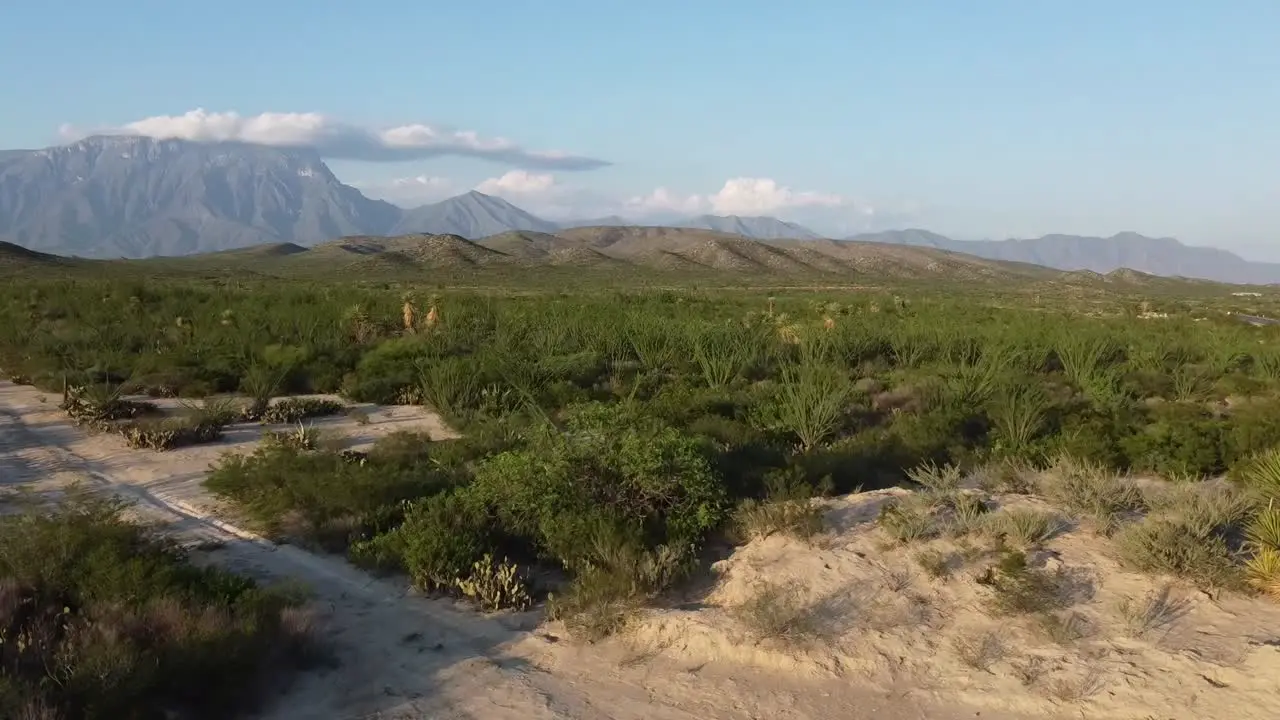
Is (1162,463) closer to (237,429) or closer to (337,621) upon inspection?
(337,621)

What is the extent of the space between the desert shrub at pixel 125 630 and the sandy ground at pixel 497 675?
1.12 feet

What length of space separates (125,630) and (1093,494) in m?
7.33

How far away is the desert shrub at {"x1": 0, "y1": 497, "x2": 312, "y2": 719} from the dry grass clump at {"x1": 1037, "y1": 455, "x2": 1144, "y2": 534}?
6.15 metres

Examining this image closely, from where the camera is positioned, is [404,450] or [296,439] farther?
[296,439]

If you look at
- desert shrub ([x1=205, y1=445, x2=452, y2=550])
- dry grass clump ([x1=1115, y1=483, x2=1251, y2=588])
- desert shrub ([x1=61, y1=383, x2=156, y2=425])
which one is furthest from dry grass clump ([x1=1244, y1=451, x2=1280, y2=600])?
desert shrub ([x1=61, y1=383, x2=156, y2=425])

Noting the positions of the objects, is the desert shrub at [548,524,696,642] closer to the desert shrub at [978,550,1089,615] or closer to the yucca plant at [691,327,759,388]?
the desert shrub at [978,550,1089,615]

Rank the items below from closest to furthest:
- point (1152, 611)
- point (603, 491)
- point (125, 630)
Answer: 1. point (125, 630)
2. point (1152, 611)
3. point (603, 491)

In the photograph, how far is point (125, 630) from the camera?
5.01 meters

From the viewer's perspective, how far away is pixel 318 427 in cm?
1174

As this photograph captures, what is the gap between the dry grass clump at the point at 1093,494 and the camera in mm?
7008

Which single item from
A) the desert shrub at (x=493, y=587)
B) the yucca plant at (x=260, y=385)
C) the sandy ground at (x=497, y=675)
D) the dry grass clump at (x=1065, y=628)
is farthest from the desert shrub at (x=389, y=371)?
the dry grass clump at (x=1065, y=628)

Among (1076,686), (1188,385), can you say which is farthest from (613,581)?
(1188,385)

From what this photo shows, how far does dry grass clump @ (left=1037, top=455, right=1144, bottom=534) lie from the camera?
7008 millimetres

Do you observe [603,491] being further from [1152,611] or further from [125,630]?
[1152,611]
